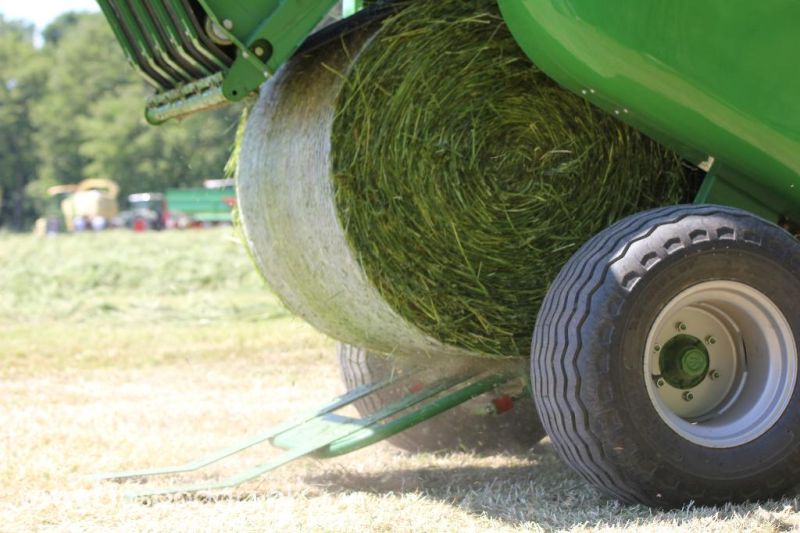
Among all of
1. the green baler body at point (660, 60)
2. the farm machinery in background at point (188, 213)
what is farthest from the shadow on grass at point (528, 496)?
the farm machinery in background at point (188, 213)

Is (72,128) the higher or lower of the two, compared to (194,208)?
higher

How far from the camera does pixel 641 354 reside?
3400mm

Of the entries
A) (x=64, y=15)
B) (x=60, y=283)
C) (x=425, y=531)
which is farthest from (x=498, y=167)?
(x=64, y=15)

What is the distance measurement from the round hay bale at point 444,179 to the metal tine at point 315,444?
0.21 meters

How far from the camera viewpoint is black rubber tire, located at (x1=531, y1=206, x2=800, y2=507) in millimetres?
3336

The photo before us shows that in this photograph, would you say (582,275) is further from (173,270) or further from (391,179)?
(173,270)

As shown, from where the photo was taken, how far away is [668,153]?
4184 millimetres

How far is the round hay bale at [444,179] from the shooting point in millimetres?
3896

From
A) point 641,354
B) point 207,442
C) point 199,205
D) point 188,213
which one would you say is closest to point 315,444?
point 207,442

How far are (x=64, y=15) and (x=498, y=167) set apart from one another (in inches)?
4136

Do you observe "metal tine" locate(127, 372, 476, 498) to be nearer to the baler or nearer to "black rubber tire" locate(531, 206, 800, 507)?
the baler

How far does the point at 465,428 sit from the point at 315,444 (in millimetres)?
1033

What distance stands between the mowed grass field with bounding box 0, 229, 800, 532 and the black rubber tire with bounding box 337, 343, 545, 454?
9 cm

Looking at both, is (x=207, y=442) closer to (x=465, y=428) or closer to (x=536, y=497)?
(x=465, y=428)
